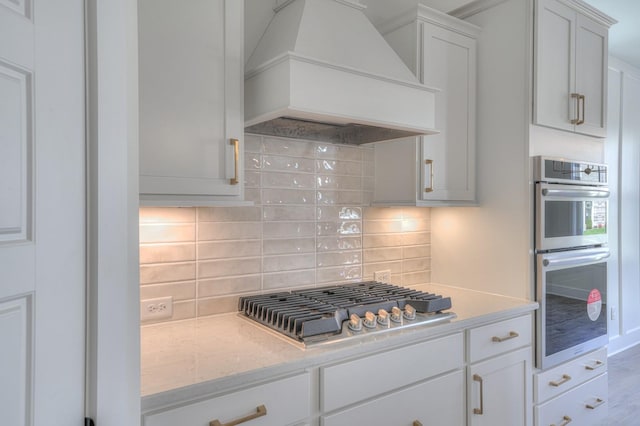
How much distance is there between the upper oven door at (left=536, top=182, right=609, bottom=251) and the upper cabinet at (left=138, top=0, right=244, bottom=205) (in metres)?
1.52

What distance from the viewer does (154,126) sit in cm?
138

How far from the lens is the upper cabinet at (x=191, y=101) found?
4.50 feet

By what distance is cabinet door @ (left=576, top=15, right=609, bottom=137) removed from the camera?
237 centimetres

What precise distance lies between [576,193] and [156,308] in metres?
2.18

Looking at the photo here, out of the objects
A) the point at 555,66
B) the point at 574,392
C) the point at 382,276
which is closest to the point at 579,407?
the point at 574,392

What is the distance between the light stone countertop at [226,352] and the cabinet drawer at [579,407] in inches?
26.4

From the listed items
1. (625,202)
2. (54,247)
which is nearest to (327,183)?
(54,247)

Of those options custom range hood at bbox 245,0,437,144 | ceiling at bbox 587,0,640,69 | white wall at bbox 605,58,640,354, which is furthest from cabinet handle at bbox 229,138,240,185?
white wall at bbox 605,58,640,354

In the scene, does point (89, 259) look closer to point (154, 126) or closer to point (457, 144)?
point (154, 126)

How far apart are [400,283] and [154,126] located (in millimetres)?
1650

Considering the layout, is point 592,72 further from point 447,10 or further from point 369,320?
point 369,320

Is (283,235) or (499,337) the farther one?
(283,235)

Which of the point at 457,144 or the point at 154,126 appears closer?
the point at 154,126

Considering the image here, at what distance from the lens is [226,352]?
1.37 m
